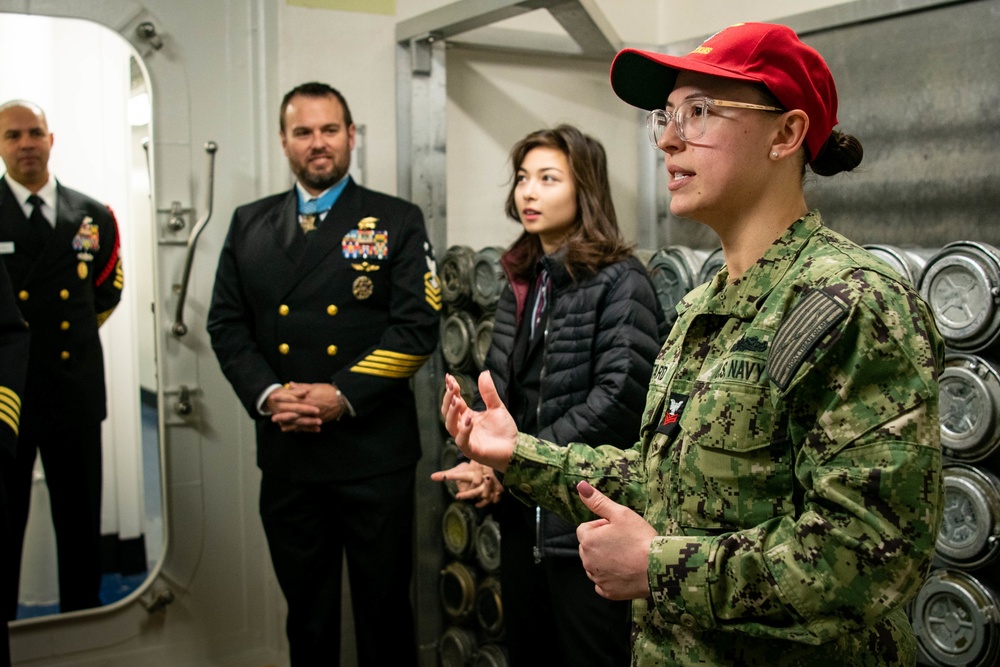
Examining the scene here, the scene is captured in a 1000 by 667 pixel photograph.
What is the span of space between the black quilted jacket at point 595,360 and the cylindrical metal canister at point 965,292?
0.64m

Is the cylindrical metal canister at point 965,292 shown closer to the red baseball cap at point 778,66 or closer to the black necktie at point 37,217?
the red baseball cap at point 778,66

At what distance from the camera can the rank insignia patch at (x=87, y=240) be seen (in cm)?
315

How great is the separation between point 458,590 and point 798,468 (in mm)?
2260

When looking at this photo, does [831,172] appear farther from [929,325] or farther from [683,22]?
[683,22]

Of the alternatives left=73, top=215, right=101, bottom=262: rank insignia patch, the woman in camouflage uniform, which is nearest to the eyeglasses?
the woman in camouflage uniform

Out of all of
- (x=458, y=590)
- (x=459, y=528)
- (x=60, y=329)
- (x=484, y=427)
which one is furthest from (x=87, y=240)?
(x=484, y=427)

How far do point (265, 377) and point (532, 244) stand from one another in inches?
35.0

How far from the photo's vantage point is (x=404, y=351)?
2.83 m

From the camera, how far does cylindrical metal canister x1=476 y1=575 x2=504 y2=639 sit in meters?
3.04

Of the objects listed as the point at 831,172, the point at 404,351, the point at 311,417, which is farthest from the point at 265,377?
the point at 831,172

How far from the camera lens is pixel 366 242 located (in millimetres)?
2916

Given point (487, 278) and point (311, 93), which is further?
point (487, 278)

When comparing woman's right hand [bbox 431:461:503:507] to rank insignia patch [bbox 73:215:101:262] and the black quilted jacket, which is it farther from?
rank insignia patch [bbox 73:215:101:262]

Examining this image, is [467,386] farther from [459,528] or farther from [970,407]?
[970,407]
